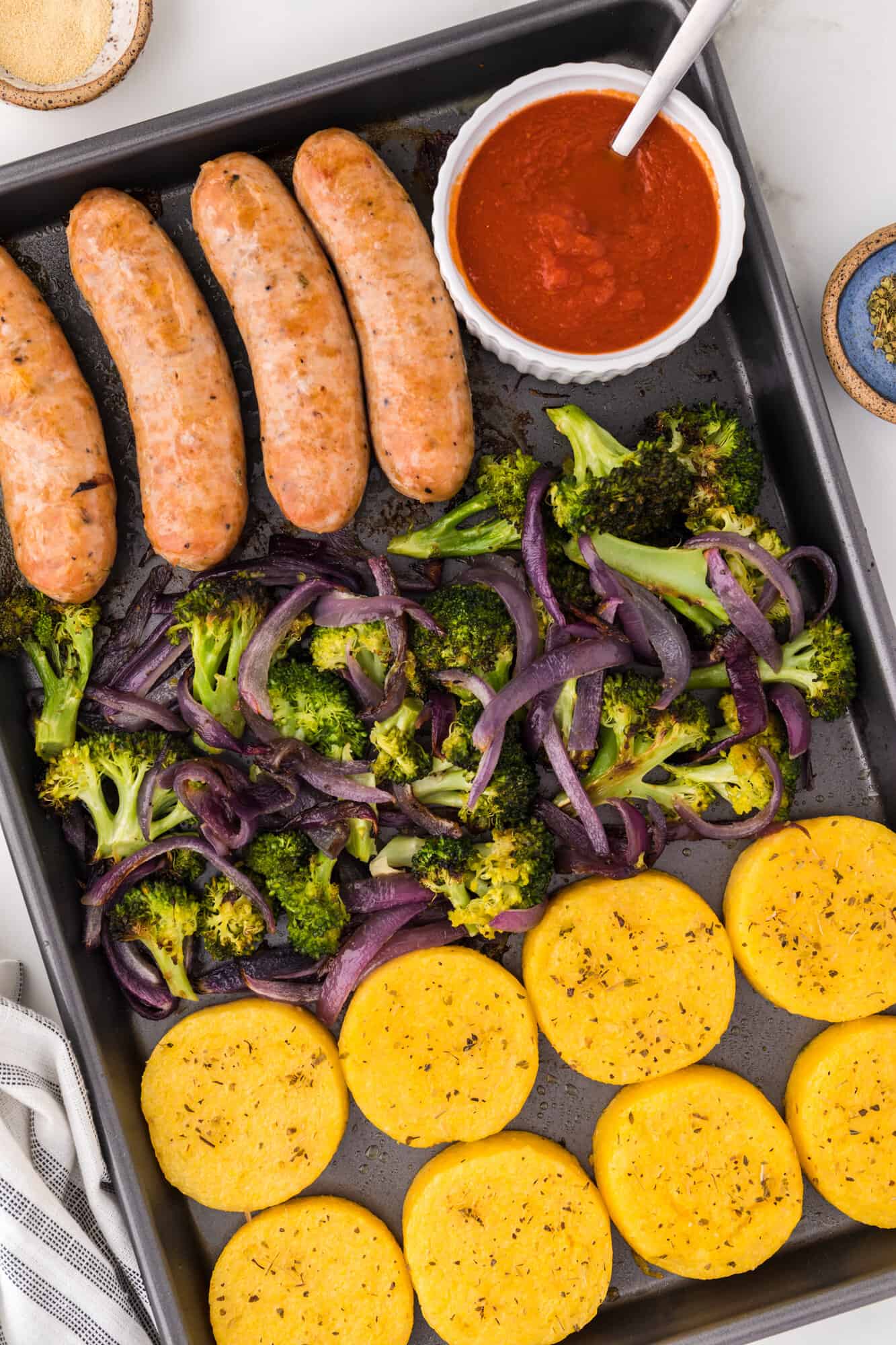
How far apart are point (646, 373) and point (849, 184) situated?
0.97 metres

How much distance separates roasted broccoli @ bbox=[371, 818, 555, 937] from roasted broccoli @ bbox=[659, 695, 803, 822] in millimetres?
522

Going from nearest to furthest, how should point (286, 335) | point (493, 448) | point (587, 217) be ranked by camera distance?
point (587, 217)
point (286, 335)
point (493, 448)

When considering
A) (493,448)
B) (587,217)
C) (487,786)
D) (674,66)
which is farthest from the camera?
(493,448)

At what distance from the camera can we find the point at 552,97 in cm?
290

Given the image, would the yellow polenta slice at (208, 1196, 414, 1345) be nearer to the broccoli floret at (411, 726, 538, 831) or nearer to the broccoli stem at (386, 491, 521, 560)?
the broccoli floret at (411, 726, 538, 831)

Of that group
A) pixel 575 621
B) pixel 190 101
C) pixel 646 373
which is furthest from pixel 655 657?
pixel 190 101

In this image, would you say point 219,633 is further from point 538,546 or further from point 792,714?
point 792,714

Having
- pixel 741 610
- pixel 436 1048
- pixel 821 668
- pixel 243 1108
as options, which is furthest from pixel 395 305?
pixel 243 1108

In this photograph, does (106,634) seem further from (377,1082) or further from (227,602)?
(377,1082)

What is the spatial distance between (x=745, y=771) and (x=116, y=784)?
200cm

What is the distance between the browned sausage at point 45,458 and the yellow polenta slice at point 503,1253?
88.1 inches

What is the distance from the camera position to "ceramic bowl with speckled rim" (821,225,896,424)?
10.4ft

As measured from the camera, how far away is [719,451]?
313cm

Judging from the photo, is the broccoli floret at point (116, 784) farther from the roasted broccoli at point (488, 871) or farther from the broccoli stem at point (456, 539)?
the broccoli stem at point (456, 539)
